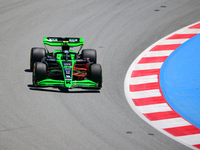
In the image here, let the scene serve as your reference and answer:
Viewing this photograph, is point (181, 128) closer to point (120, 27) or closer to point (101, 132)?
point (101, 132)

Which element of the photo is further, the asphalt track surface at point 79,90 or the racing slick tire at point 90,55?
the racing slick tire at point 90,55

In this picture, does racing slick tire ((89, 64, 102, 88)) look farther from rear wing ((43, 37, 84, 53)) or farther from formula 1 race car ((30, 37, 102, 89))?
rear wing ((43, 37, 84, 53))

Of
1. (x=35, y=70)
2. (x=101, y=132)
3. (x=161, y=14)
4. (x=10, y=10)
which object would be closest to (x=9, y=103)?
(x=35, y=70)

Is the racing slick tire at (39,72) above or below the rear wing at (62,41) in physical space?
below

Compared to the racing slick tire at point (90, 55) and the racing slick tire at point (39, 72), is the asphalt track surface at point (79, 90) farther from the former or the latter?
the racing slick tire at point (90, 55)

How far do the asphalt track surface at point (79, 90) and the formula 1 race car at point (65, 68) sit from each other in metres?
0.32

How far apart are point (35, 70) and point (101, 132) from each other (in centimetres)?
302

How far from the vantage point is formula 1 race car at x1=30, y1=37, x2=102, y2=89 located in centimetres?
1266

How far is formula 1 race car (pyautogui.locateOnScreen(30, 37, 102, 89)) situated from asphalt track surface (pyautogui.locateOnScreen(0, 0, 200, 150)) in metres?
0.32

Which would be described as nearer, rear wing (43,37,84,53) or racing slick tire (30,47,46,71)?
racing slick tire (30,47,46,71)

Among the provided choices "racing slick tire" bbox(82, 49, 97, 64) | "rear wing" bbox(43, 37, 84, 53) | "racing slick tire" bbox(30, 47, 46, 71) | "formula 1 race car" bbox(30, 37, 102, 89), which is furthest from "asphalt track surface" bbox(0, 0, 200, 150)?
"rear wing" bbox(43, 37, 84, 53)

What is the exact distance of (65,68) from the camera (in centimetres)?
1282

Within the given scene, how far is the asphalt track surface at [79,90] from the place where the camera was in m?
10.3

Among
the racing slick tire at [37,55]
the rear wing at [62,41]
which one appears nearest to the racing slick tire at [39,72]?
the racing slick tire at [37,55]
